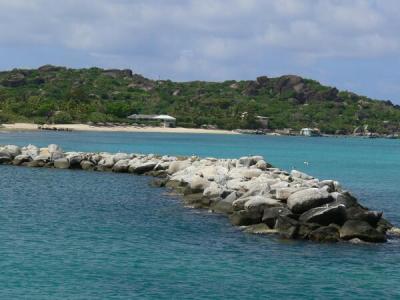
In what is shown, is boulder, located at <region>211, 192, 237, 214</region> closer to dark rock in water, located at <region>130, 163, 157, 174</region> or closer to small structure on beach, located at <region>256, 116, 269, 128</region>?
dark rock in water, located at <region>130, 163, 157, 174</region>

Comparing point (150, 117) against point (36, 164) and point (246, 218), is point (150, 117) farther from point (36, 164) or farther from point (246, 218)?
point (246, 218)

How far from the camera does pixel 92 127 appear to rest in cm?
15338

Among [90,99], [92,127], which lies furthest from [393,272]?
[90,99]

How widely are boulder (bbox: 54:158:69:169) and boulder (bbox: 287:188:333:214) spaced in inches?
1162

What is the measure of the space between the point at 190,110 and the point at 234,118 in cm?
1177

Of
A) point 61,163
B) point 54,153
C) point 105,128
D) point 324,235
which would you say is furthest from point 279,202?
point 105,128

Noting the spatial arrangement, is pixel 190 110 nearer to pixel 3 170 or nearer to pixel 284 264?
pixel 3 170

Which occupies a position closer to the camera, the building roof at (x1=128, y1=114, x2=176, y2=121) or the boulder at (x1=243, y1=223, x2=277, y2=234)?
the boulder at (x1=243, y1=223, x2=277, y2=234)

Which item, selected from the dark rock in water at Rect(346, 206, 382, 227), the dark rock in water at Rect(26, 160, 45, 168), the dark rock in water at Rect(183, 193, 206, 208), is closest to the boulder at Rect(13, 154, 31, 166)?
the dark rock in water at Rect(26, 160, 45, 168)

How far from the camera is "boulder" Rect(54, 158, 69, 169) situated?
55.2 meters

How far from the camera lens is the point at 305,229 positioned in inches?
1072

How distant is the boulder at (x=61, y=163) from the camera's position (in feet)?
181

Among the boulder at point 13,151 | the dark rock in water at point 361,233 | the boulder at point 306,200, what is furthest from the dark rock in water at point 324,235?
the boulder at point 13,151

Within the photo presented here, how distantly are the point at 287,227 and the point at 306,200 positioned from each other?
1.75 metres
